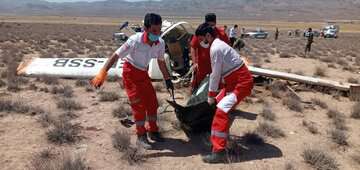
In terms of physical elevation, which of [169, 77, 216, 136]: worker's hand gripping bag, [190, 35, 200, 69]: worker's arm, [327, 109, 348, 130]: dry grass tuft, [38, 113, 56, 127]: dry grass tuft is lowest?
[327, 109, 348, 130]: dry grass tuft

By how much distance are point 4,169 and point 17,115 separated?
2.70 meters

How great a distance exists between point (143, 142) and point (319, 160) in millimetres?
2567

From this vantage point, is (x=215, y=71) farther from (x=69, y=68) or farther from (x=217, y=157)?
(x=69, y=68)

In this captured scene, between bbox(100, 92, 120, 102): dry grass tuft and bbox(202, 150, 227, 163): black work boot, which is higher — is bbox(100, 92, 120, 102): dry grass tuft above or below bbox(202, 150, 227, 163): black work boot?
below

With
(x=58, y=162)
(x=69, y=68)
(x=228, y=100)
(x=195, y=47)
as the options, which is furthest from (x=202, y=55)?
(x=69, y=68)

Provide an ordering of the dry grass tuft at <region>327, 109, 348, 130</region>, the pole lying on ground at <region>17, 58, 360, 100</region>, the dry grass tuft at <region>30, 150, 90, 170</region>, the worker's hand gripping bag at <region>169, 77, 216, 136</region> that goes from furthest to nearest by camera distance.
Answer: the pole lying on ground at <region>17, 58, 360, 100</region> < the dry grass tuft at <region>327, 109, 348, 130</region> < the worker's hand gripping bag at <region>169, 77, 216, 136</region> < the dry grass tuft at <region>30, 150, 90, 170</region>

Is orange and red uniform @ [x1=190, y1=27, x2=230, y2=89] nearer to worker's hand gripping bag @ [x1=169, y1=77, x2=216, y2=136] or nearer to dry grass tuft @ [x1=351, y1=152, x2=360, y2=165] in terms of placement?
worker's hand gripping bag @ [x1=169, y1=77, x2=216, y2=136]

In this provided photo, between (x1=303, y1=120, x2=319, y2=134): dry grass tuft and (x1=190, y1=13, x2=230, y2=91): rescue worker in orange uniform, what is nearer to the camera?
(x1=190, y1=13, x2=230, y2=91): rescue worker in orange uniform

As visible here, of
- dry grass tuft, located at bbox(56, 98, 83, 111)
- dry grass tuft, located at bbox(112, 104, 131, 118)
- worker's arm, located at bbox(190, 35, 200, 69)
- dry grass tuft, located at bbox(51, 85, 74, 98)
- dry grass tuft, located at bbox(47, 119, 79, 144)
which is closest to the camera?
dry grass tuft, located at bbox(47, 119, 79, 144)

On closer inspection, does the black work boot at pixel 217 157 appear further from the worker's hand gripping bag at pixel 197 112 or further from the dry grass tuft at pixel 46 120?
the dry grass tuft at pixel 46 120

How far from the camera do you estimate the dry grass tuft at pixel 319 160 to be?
5805mm

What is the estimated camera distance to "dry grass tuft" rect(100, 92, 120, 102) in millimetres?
9385

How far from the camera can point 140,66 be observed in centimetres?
612

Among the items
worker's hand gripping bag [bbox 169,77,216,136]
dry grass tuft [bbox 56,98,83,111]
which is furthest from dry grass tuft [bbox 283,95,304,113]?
dry grass tuft [bbox 56,98,83,111]
